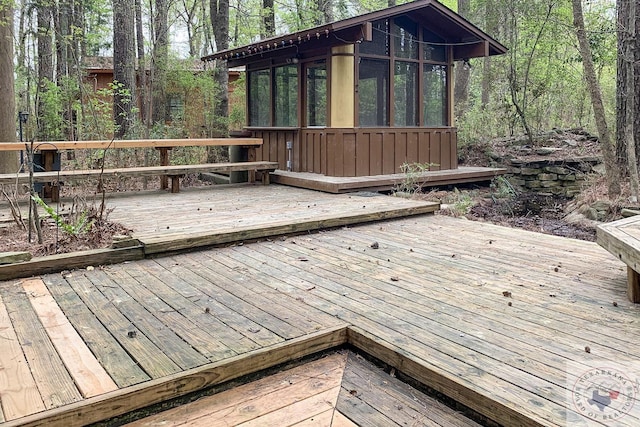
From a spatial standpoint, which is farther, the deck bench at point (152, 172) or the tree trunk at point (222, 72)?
the tree trunk at point (222, 72)

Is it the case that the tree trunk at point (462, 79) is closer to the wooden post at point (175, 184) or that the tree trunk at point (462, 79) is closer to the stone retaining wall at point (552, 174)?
the stone retaining wall at point (552, 174)

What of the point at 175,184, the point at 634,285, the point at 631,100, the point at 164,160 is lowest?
the point at 634,285

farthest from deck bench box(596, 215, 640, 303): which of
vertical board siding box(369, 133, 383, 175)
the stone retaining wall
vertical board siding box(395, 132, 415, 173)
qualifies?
the stone retaining wall

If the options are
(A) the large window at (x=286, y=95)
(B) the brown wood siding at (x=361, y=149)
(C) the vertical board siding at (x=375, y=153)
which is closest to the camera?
(B) the brown wood siding at (x=361, y=149)

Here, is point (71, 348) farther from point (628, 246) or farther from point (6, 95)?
point (6, 95)

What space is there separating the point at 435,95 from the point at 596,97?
2.77 metres

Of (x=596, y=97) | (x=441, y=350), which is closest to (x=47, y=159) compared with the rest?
(x=441, y=350)

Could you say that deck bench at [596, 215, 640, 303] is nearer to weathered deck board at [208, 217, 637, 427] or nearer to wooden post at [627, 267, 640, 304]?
wooden post at [627, 267, 640, 304]

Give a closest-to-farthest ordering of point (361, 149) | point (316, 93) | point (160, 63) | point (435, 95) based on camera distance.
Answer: point (361, 149), point (316, 93), point (435, 95), point (160, 63)

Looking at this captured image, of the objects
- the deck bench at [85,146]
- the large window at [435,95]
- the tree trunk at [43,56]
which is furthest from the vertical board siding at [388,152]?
the tree trunk at [43,56]

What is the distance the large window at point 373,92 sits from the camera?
26.0 ft

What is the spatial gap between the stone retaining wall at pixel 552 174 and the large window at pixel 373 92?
301cm

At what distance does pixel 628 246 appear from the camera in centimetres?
279

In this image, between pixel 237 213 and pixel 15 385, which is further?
pixel 237 213
